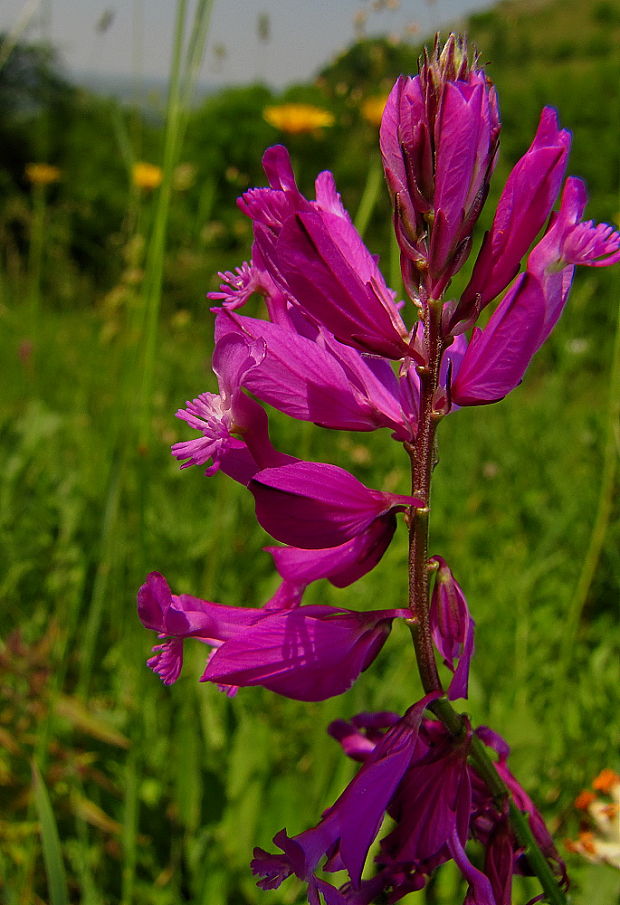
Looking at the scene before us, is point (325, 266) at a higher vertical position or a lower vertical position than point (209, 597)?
higher

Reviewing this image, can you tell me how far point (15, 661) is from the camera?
169 centimetres

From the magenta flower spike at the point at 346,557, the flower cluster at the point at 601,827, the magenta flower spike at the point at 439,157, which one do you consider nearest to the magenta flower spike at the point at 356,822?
the magenta flower spike at the point at 346,557

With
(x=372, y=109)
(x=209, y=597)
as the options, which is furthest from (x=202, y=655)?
(x=372, y=109)

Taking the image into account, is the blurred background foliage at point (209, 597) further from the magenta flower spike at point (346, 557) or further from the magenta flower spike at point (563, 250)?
the magenta flower spike at point (346, 557)

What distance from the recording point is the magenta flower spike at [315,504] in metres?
0.64

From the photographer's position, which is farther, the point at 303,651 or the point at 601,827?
the point at 601,827

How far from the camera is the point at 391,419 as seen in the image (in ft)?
2.48

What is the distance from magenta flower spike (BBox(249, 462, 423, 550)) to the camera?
0.64 meters

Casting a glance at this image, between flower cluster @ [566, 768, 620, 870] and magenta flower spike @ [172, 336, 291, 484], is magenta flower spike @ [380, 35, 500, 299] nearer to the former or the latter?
magenta flower spike @ [172, 336, 291, 484]

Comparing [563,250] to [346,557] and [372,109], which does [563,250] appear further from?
[372,109]

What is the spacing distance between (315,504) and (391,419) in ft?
0.47

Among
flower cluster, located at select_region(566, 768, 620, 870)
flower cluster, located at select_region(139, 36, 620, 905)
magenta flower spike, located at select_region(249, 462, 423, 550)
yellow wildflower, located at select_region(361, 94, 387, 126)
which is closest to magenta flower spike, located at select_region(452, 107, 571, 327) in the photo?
flower cluster, located at select_region(139, 36, 620, 905)

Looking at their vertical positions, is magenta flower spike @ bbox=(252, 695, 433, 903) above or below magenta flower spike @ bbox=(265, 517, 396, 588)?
below

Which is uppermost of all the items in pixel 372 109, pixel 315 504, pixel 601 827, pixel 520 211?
pixel 372 109
